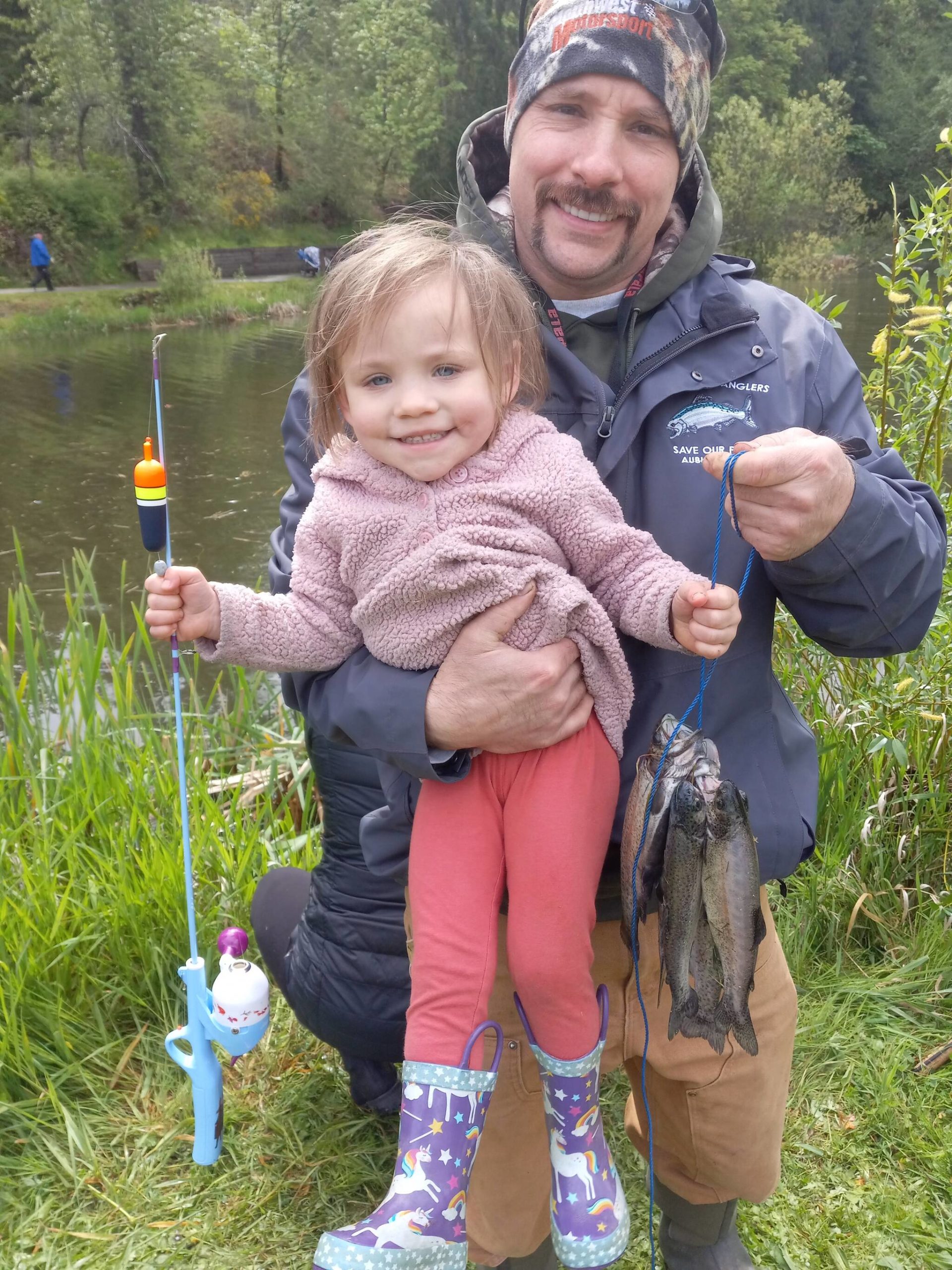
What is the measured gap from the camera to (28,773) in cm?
346

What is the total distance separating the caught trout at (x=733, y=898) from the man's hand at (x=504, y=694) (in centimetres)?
31

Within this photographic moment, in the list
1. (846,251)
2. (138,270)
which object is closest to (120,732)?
(138,270)

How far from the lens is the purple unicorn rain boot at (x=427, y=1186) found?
158 centimetres

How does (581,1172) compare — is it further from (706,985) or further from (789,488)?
(789,488)

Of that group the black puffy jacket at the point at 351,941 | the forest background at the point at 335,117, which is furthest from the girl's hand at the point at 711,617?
the forest background at the point at 335,117

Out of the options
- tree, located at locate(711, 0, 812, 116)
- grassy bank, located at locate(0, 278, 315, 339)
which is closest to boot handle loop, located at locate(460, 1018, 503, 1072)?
grassy bank, located at locate(0, 278, 315, 339)

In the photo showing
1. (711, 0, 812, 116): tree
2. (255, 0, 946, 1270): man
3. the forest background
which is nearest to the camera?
(255, 0, 946, 1270): man

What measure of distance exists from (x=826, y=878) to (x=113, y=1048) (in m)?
2.12

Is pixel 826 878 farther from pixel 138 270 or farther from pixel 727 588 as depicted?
pixel 138 270

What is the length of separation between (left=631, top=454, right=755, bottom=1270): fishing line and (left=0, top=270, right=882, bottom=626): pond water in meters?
5.45

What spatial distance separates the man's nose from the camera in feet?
6.22

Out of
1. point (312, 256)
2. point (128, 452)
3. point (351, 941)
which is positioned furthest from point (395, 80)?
point (351, 941)

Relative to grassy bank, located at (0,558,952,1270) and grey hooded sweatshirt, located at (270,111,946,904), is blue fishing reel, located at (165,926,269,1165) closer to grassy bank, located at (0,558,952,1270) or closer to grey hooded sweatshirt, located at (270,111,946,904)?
grassy bank, located at (0,558,952,1270)

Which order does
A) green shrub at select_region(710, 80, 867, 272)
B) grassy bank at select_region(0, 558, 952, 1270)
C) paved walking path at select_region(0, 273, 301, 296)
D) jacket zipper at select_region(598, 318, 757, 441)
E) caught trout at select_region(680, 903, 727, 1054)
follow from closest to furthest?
caught trout at select_region(680, 903, 727, 1054) → jacket zipper at select_region(598, 318, 757, 441) → grassy bank at select_region(0, 558, 952, 1270) → paved walking path at select_region(0, 273, 301, 296) → green shrub at select_region(710, 80, 867, 272)
